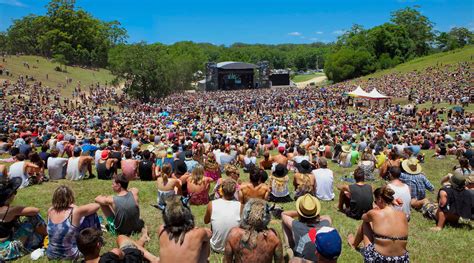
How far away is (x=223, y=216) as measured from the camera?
15.6 ft

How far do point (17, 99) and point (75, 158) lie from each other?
29.2 metres

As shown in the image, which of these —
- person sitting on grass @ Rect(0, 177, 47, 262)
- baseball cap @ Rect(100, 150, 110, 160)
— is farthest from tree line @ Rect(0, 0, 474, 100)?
person sitting on grass @ Rect(0, 177, 47, 262)

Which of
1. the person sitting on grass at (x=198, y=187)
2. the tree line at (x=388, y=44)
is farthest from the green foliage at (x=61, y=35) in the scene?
the person sitting on grass at (x=198, y=187)

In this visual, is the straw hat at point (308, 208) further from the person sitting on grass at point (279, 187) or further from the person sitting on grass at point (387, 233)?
the person sitting on grass at point (279, 187)

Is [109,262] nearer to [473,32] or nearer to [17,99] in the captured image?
[17,99]

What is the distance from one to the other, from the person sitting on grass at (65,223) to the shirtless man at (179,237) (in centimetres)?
135

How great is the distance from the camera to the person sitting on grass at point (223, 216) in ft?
15.6

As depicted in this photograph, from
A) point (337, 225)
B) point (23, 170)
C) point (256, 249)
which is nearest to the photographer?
point (256, 249)

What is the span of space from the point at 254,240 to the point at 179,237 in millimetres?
721

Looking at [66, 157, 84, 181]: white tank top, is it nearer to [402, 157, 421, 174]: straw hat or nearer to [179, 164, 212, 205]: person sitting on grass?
[179, 164, 212, 205]: person sitting on grass

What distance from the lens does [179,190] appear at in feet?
22.3

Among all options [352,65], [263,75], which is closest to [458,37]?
[352,65]

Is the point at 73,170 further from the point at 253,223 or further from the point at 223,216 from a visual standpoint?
the point at 253,223

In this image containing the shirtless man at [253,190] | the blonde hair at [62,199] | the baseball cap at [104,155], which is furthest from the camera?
the baseball cap at [104,155]
